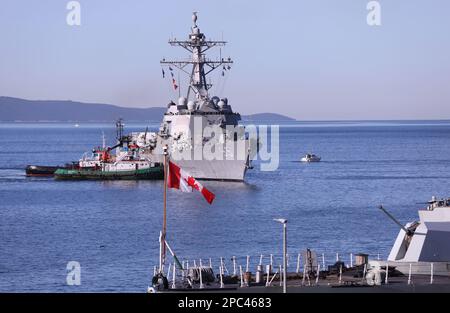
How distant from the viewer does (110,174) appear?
134 meters

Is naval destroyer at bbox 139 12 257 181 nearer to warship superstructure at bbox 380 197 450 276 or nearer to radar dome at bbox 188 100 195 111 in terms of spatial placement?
radar dome at bbox 188 100 195 111

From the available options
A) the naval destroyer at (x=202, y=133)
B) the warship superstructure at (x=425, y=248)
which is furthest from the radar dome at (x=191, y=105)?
the warship superstructure at (x=425, y=248)

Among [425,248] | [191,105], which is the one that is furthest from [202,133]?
[425,248]

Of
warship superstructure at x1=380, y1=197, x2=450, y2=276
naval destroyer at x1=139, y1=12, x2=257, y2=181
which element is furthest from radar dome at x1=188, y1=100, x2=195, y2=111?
warship superstructure at x1=380, y1=197, x2=450, y2=276

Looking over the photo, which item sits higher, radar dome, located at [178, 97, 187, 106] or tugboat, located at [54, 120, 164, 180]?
radar dome, located at [178, 97, 187, 106]

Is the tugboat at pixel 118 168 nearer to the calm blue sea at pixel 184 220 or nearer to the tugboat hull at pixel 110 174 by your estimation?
the tugboat hull at pixel 110 174

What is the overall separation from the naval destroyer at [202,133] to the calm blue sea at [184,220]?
12.1 ft

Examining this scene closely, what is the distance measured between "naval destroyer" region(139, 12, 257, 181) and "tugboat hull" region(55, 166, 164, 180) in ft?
12.3

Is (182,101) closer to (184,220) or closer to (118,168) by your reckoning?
(118,168)

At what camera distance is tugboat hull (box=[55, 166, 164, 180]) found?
130875mm

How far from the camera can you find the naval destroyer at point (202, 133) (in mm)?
123062

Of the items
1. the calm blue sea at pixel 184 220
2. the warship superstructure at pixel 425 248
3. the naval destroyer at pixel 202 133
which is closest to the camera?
the warship superstructure at pixel 425 248
